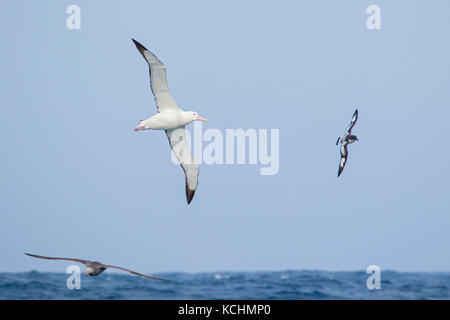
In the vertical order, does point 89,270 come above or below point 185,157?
below

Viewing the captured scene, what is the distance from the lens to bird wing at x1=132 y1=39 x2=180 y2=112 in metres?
19.1

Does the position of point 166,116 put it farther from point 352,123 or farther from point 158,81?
point 352,123

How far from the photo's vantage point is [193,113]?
20.5 metres

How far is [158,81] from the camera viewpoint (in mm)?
19781

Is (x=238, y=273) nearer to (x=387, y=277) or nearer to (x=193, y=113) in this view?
(x=387, y=277)

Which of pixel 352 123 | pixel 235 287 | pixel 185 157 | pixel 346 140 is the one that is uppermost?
pixel 352 123

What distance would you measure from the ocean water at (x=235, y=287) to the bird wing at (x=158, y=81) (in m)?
8.43

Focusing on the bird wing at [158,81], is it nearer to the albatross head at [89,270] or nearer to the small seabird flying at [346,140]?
the albatross head at [89,270]

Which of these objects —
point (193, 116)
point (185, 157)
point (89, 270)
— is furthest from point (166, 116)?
point (89, 270)

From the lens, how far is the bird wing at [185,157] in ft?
68.8

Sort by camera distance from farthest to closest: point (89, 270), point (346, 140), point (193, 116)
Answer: point (346, 140) → point (193, 116) → point (89, 270)

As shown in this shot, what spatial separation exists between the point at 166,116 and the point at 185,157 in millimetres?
2045
